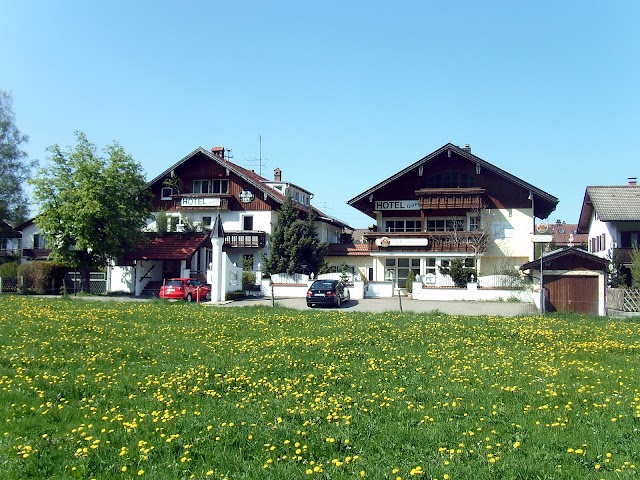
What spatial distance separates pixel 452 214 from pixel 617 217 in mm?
12774

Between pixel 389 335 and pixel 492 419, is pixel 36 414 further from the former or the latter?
pixel 389 335

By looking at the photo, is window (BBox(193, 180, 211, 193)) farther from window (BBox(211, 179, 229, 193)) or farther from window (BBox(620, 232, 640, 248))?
window (BBox(620, 232, 640, 248))

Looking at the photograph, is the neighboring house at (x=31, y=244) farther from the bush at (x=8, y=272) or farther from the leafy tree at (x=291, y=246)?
the leafy tree at (x=291, y=246)

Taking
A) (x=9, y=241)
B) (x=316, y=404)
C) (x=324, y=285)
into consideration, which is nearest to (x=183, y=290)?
(x=324, y=285)

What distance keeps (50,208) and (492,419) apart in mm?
39463

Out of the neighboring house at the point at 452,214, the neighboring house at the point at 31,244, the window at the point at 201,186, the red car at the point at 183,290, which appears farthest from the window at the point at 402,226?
the neighboring house at the point at 31,244

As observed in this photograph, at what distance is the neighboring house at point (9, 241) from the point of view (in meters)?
60.7

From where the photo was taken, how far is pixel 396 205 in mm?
51906

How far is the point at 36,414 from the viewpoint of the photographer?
9.24m

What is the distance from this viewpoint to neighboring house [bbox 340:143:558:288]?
4888cm

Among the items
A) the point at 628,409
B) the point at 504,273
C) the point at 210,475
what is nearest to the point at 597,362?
the point at 628,409

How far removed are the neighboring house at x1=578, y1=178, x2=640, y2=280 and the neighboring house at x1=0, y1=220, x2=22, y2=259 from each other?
55543 mm

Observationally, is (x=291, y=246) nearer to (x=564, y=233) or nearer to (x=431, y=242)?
(x=431, y=242)

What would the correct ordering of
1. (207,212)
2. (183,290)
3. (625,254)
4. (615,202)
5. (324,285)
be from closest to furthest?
(324,285)
(183,290)
(625,254)
(615,202)
(207,212)
